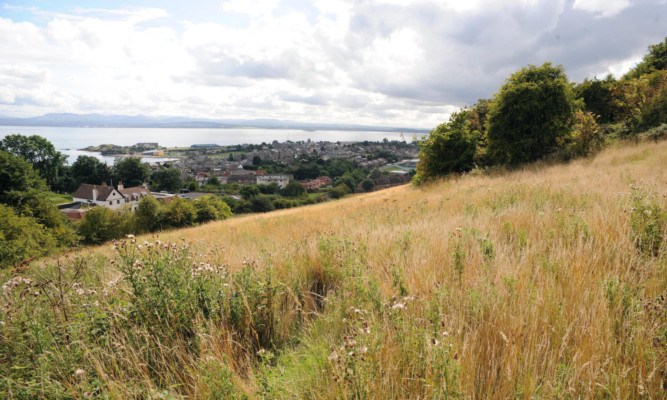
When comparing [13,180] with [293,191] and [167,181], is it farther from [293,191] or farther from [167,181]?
[293,191]

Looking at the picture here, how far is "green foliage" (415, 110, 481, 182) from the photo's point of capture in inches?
922

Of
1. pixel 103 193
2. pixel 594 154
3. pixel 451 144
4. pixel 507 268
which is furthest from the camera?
pixel 103 193

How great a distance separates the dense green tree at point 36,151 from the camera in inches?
2185

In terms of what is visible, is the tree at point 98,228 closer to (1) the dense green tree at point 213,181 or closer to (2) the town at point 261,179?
(2) the town at point 261,179

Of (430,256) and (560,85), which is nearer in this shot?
(430,256)

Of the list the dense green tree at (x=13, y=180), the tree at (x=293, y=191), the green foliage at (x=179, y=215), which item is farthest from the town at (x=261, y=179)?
the dense green tree at (x=13, y=180)

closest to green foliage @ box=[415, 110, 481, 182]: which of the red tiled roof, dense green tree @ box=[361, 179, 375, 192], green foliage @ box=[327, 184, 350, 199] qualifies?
green foliage @ box=[327, 184, 350, 199]

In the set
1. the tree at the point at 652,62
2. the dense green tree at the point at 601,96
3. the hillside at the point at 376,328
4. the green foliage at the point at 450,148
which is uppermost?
the tree at the point at 652,62

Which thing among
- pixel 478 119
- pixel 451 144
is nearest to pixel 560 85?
pixel 451 144

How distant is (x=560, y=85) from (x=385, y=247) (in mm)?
18928

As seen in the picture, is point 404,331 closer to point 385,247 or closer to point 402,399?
point 402,399

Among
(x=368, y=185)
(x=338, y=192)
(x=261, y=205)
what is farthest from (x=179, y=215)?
(x=368, y=185)

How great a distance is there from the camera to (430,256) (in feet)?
11.6

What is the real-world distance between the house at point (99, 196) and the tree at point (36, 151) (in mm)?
7280
